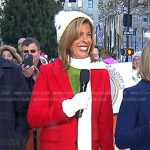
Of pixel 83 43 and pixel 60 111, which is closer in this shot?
pixel 60 111

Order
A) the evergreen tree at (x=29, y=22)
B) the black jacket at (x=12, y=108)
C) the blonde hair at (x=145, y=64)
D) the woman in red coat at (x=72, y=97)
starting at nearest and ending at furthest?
the blonde hair at (x=145, y=64), the woman in red coat at (x=72, y=97), the black jacket at (x=12, y=108), the evergreen tree at (x=29, y=22)

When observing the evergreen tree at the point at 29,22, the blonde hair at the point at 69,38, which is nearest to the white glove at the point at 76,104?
the blonde hair at the point at 69,38

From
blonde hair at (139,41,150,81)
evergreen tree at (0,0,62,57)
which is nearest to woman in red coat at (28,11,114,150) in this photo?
blonde hair at (139,41,150,81)

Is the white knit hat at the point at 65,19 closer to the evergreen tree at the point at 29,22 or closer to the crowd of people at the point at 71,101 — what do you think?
the crowd of people at the point at 71,101

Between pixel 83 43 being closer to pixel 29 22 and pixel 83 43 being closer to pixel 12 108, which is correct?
pixel 12 108

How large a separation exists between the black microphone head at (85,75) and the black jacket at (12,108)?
44 cm

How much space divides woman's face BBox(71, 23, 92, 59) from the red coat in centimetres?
14

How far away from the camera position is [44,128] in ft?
10.3

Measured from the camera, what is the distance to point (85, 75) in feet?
10.1

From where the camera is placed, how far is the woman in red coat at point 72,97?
9.93 ft

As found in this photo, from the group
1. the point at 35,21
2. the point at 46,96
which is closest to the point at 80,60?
the point at 46,96

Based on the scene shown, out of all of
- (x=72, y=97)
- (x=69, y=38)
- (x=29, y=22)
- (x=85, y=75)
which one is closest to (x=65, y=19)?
(x=69, y=38)

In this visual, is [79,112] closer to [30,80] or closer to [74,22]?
[74,22]

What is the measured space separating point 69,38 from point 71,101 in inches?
17.7
